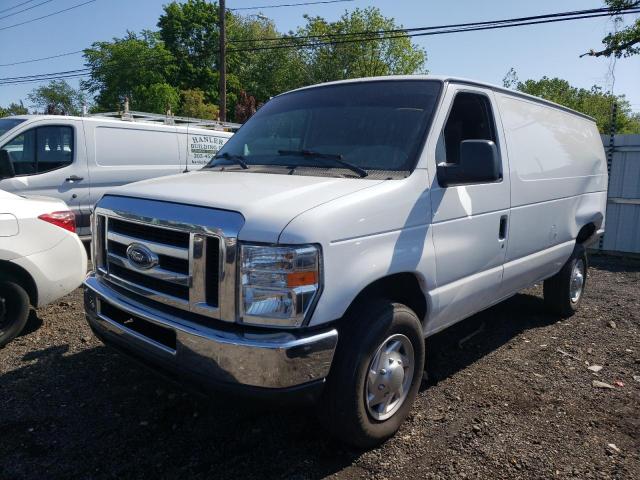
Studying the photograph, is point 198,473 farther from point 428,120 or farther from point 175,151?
point 175,151

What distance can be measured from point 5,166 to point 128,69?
4742 cm

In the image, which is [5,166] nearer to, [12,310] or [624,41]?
[12,310]

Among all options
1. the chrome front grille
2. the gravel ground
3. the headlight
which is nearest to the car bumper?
the gravel ground

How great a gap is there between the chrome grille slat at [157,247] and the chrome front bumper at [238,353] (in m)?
0.33

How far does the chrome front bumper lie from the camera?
225 centimetres

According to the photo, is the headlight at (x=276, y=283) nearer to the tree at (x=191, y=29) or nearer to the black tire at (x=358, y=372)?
the black tire at (x=358, y=372)

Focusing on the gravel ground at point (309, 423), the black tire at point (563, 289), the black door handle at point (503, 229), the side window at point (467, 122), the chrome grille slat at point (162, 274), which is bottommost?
the gravel ground at point (309, 423)

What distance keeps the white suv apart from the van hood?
1.70 metres

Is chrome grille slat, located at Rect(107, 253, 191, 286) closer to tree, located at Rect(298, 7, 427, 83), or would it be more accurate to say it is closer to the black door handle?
the black door handle

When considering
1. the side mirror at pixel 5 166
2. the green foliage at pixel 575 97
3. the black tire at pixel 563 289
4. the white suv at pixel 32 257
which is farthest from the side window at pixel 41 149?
the green foliage at pixel 575 97

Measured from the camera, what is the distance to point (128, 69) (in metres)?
49.0

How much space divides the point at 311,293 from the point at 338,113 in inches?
64.7

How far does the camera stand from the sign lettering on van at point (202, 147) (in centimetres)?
957

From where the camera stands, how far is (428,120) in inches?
124
